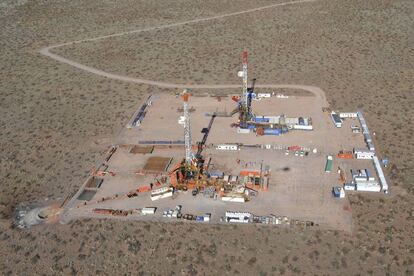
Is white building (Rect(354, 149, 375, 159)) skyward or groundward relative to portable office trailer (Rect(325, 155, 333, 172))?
skyward

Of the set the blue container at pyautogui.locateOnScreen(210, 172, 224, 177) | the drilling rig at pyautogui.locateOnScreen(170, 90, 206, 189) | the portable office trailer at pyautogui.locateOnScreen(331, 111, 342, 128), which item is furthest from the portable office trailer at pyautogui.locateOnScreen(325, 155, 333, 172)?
the drilling rig at pyautogui.locateOnScreen(170, 90, 206, 189)

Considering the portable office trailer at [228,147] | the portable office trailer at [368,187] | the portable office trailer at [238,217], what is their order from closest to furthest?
the portable office trailer at [238,217] < the portable office trailer at [368,187] < the portable office trailer at [228,147]

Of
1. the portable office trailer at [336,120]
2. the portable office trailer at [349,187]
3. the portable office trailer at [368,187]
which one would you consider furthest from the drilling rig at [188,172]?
the portable office trailer at [336,120]

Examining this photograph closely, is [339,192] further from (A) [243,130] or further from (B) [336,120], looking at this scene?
(A) [243,130]

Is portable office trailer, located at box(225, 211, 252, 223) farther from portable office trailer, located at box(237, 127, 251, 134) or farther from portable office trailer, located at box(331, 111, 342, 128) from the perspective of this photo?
portable office trailer, located at box(331, 111, 342, 128)

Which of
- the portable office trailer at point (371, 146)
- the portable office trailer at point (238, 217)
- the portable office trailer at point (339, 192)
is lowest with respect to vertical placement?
the portable office trailer at point (238, 217)

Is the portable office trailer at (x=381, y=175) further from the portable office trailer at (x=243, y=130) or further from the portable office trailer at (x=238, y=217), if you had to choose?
the portable office trailer at (x=243, y=130)

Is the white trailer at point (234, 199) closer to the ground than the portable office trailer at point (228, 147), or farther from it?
closer to the ground

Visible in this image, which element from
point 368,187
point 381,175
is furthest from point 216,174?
point 381,175

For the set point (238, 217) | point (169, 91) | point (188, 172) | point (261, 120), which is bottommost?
point (238, 217)

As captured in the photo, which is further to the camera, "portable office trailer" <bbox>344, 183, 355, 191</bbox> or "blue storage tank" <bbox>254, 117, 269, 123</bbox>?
"blue storage tank" <bbox>254, 117, 269, 123</bbox>
